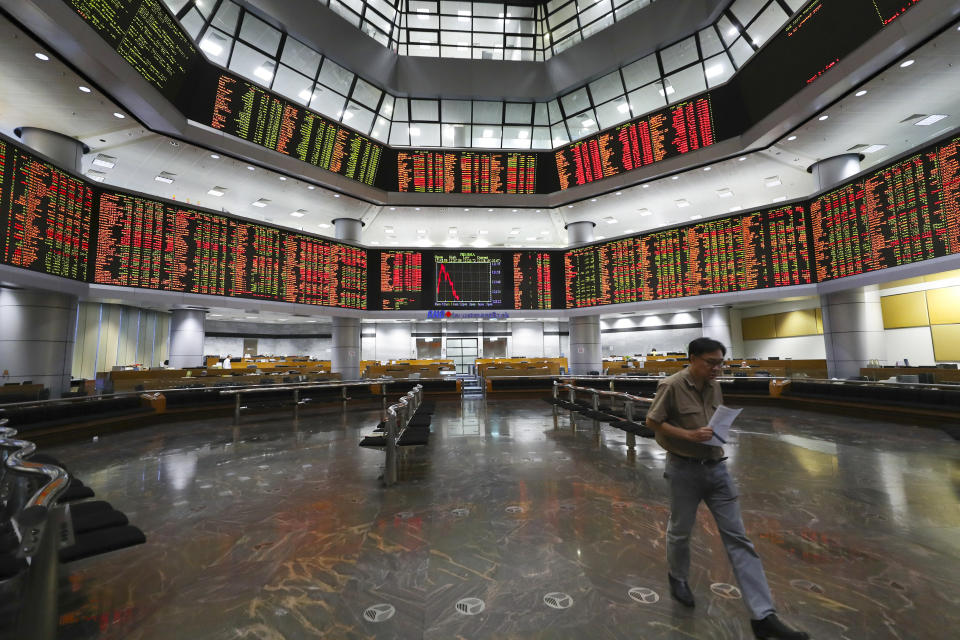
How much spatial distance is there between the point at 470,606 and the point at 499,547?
2.26 ft

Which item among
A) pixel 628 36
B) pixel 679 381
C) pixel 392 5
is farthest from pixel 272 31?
pixel 679 381

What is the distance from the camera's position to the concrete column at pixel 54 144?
8.55 m

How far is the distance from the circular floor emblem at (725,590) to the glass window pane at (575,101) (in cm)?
1508

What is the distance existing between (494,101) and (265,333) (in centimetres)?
1779

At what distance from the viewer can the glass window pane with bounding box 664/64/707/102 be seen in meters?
12.1

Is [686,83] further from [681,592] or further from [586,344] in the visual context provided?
[681,592]

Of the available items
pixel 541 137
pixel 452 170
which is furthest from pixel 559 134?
pixel 452 170

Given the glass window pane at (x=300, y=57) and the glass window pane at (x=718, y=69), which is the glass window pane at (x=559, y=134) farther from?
the glass window pane at (x=300, y=57)

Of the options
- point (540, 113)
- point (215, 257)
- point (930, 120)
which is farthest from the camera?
point (540, 113)

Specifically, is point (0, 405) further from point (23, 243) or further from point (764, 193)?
Answer: point (764, 193)

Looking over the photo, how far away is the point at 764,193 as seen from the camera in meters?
13.6

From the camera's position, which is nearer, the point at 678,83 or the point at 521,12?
the point at 678,83

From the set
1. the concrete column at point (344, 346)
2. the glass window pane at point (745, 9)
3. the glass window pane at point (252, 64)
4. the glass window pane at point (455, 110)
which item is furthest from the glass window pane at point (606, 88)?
the concrete column at point (344, 346)

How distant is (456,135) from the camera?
48.3ft
